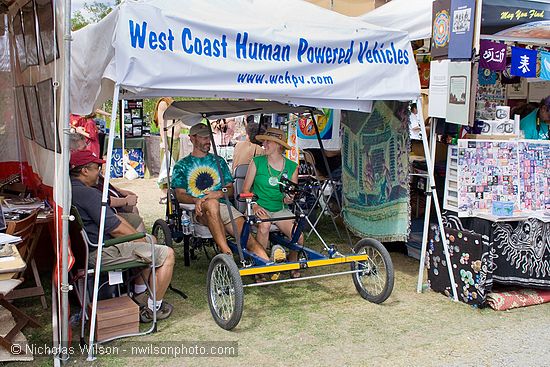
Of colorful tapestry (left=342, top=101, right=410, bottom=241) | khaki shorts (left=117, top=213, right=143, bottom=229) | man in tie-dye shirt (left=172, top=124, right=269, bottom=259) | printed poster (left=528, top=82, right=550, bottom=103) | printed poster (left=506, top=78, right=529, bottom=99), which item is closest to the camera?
khaki shorts (left=117, top=213, right=143, bottom=229)

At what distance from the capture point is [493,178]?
15.3ft

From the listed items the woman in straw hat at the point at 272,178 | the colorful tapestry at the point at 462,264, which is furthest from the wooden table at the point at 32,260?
the colorful tapestry at the point at 462,264

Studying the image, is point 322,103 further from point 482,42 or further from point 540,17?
point 540,17

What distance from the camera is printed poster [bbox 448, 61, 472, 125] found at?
441 centimetres

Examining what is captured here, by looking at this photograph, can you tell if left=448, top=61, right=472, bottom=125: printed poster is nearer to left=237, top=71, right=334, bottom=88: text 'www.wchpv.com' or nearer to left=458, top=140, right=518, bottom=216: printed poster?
left=458, top=140, right=518, bottom=216: printed poster

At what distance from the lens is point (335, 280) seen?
5320 millimetres

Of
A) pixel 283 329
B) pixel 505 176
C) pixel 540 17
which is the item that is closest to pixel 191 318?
pixel 283 329

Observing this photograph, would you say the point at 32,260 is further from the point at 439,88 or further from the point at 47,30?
the point at 439,88

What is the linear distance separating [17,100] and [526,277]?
5389 millimetres

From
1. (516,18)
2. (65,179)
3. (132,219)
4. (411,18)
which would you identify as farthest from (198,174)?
(516,18)

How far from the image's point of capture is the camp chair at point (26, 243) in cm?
381

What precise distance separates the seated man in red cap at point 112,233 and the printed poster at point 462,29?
2773mm

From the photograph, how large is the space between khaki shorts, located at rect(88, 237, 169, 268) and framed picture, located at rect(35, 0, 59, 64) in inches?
55.3

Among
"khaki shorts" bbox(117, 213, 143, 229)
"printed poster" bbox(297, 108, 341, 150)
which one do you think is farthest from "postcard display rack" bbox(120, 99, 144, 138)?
"khaki shorts" bbox(117, 213, 143, 229)
